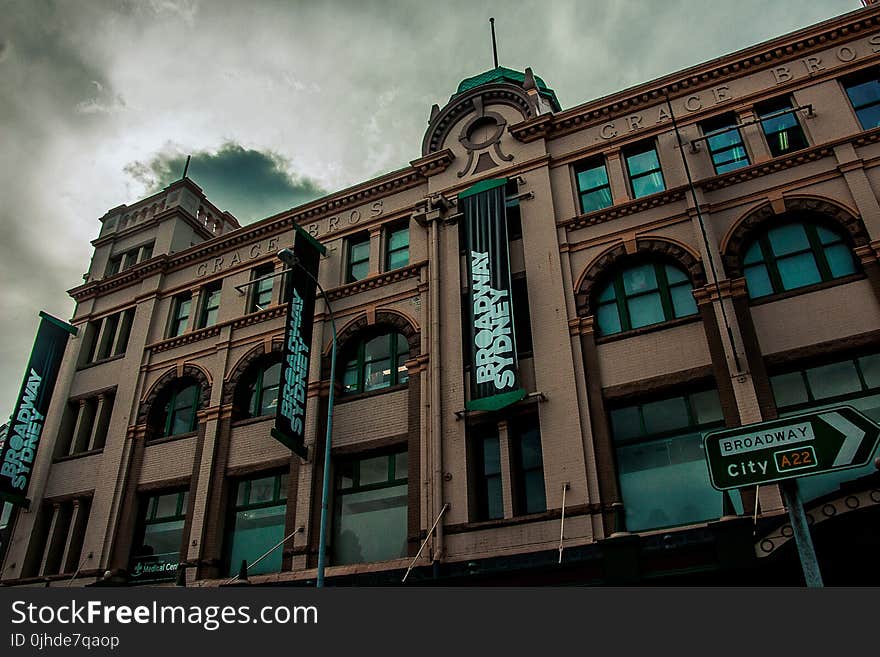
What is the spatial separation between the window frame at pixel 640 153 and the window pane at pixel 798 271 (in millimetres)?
4289

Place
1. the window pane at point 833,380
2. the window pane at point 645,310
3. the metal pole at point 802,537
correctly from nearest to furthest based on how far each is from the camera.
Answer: the metal pole at point 802,537 < the window pane at point 833,380 < the window pane at point 645,310

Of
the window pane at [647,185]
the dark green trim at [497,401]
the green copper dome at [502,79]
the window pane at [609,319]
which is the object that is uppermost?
the green copper dome at [502,79]

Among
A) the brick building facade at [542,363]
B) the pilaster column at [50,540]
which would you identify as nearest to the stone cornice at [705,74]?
the brick building facade at [542,363]

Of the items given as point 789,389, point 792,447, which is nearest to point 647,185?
point 789,389

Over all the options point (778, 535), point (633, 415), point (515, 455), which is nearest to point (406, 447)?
point (515, 455)

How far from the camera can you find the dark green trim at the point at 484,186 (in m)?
22.0

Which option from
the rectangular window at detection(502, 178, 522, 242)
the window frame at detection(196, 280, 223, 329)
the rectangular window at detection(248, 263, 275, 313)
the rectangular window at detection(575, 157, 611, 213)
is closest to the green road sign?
the rectangular window at detection(575, 157, 611, 213)

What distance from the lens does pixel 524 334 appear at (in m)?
20.3

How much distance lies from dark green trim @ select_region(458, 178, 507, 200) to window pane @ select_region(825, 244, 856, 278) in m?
9.44

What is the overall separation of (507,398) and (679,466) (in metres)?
4.55

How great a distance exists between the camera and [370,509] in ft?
65.8

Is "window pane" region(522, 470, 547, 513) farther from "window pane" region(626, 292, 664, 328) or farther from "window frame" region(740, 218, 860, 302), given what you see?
"window frame" region(740, 218, 860, 302)

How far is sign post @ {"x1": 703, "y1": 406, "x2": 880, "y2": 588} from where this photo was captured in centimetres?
548

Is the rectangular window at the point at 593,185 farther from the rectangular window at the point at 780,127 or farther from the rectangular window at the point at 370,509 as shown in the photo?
the rectangular window at the point at 370,509
